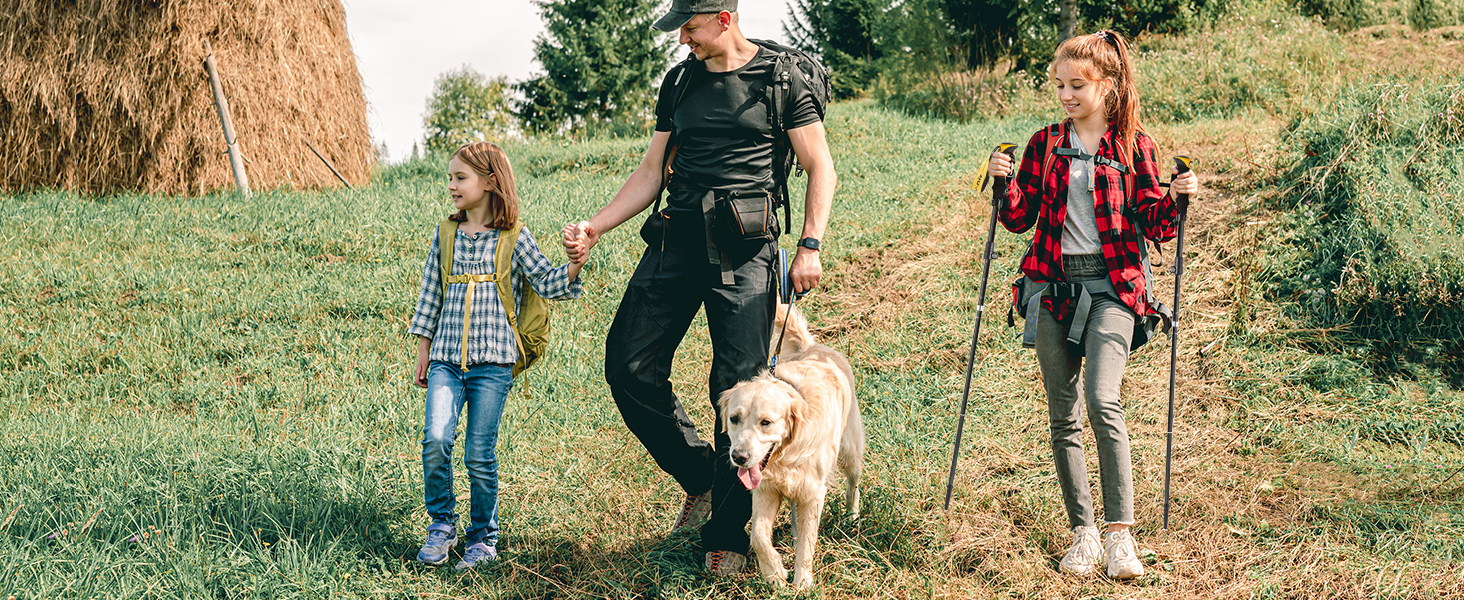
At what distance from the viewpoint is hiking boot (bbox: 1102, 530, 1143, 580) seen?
3693 millimetres

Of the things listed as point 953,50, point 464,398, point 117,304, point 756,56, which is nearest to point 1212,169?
point 756,56

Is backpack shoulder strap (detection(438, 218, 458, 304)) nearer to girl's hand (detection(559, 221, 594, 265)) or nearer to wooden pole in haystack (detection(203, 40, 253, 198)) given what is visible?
girl's hand (detection(559, 221, 594, 265))

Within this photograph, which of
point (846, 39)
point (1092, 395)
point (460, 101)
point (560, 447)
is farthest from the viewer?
point (460, 101)

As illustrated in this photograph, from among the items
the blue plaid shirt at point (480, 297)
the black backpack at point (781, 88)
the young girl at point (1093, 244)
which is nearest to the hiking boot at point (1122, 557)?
the young girl at point (1093, 244)

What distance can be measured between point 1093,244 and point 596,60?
3668 centimetres

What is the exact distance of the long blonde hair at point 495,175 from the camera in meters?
3.71

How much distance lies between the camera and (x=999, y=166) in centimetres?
380

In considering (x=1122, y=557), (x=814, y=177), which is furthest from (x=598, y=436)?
(x=1122, y=557)

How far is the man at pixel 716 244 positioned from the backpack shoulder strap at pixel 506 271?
308mm

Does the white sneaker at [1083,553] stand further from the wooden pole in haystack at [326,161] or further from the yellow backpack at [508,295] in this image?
the wooden pole in haystack at [326,161]

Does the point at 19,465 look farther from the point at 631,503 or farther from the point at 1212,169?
the point at 1212,169

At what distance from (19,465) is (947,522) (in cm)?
452

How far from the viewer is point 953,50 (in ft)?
72.8

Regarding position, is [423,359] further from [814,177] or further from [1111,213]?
[1111,213]
